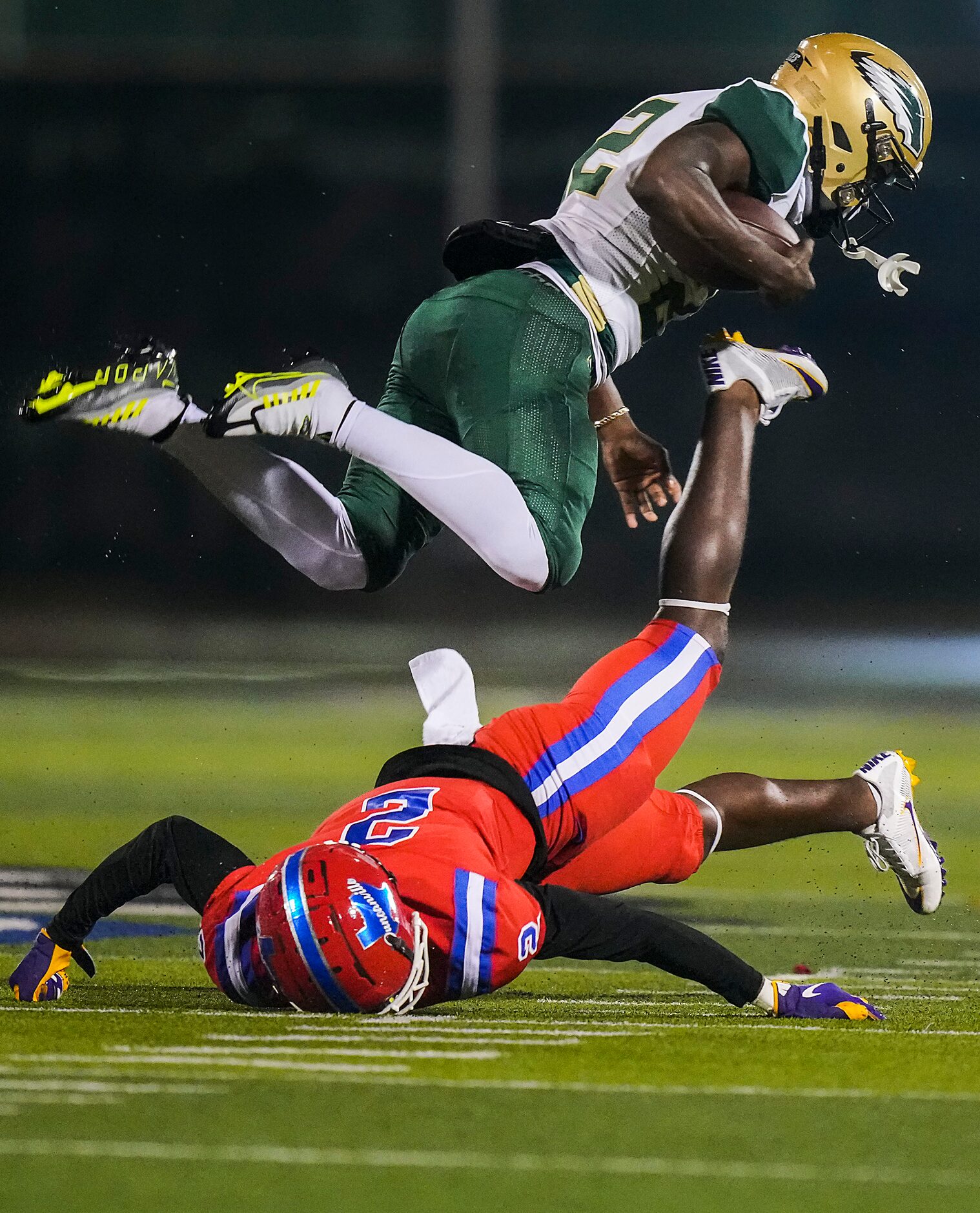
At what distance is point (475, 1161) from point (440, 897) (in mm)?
436

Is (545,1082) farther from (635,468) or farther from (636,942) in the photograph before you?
(635,468)

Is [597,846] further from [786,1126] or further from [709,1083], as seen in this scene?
[786,1126]

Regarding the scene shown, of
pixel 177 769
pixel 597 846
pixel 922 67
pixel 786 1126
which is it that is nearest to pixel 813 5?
pixel 922 67

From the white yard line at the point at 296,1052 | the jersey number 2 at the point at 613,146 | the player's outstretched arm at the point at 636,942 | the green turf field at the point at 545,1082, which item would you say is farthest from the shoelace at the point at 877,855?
the jersey number 2 at the point at 613,146

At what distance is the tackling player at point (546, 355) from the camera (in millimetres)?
2098

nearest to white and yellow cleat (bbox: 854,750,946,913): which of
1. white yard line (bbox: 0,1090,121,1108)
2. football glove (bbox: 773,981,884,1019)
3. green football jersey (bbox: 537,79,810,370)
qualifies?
football glove (bbox: 773,981,884,1019)

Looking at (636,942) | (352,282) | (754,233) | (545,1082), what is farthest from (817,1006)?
(352,282)

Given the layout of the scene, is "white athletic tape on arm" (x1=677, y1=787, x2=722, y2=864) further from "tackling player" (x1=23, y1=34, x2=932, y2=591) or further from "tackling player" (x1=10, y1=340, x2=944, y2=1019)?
"tackling player" (x1=23, y1=34, x2=932, y2=591)

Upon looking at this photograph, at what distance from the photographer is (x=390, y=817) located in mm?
1789

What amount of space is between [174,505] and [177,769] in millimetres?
650

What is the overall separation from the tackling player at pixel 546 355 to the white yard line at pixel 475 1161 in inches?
39.3

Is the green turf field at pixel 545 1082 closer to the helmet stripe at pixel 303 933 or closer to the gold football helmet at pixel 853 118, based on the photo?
the helmet stripe at pixel 303 933

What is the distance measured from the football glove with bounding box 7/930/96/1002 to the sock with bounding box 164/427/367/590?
2.02 feet

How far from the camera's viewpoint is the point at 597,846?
2119 millimetres
